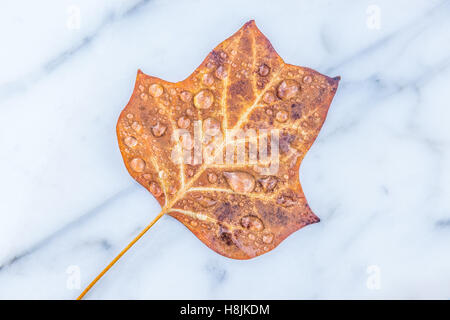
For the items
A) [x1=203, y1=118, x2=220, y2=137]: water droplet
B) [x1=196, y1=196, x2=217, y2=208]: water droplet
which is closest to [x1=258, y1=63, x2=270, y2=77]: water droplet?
[x1=203, y1=118, x2=220, y2=137]: water droplet

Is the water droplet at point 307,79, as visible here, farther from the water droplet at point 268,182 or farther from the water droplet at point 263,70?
the water droplet at point 268,182

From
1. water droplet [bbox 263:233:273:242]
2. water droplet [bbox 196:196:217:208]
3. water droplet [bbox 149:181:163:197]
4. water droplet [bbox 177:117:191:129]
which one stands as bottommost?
water droplet [bbox 263:233:273:242]

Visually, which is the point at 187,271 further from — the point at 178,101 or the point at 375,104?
the point at 375,104

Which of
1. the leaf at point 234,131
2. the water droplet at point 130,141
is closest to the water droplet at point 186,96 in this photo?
the leaf at point 234,131

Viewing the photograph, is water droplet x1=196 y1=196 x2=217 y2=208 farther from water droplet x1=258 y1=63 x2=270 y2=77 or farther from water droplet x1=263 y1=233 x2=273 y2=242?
water droplet x1=258 y1=63 x2=270 y2=77

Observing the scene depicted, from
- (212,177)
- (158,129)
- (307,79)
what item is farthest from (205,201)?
(307,79)
